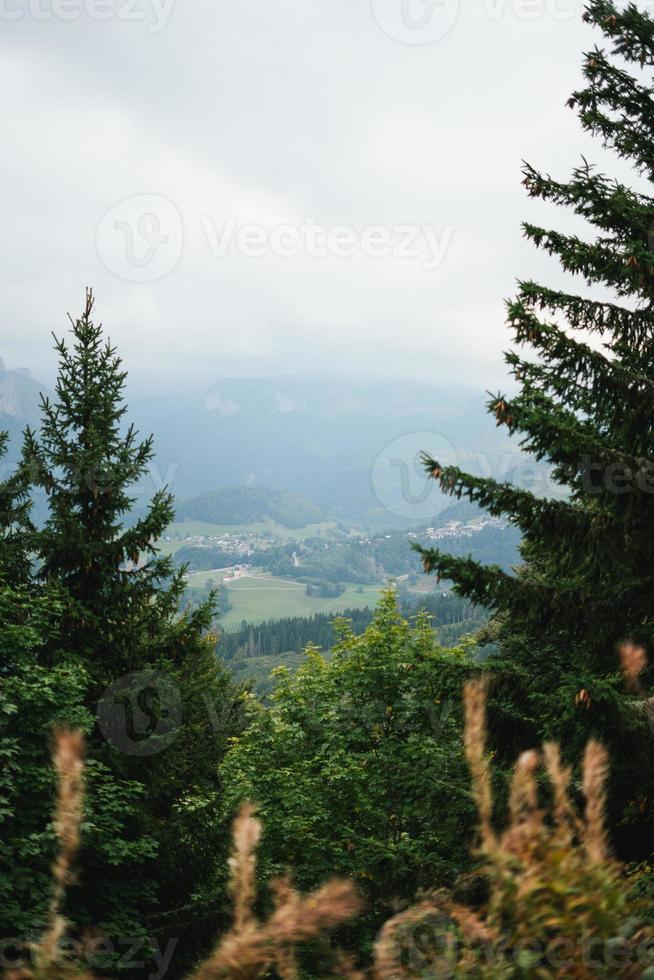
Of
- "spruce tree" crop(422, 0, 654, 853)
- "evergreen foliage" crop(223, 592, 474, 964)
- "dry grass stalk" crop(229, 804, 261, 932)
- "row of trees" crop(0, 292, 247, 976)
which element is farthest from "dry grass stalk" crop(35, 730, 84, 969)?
"evergreen foliage" crop(223, 592, 474, 964)

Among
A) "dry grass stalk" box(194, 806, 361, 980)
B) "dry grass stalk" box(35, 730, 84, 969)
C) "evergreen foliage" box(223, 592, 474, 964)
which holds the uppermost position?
"dry grass stalk" box(35, 730, 84, 969)

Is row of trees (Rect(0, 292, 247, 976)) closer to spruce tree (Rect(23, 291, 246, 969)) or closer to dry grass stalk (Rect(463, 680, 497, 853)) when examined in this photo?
spruce tree (Rect(23, 291, 246, 969))

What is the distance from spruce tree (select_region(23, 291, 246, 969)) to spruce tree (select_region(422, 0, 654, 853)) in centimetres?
690

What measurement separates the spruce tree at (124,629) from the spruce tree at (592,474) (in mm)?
6902

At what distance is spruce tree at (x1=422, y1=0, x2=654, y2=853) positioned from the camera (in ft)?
18.2

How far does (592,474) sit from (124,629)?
8.80 metres

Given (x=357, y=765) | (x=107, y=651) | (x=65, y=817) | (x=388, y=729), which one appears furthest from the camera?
(x=388, y=729)

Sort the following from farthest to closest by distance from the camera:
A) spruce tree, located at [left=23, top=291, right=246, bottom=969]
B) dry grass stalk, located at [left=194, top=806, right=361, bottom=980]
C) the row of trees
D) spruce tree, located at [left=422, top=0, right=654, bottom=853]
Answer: spruce tree, located at [left=23, top=291, right=246, bottom=969] → the row of trees → spruce tree, located at [left=422, top=0, right=654, bottom=853] → dry grass stalk, located at [left=194, top=806, right=361, bottom=980]

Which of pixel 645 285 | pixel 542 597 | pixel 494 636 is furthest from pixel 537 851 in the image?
pixel 494 636

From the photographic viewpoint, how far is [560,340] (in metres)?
5.86

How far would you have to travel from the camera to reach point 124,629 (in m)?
11.3

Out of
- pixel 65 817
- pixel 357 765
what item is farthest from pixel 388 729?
pixel 65 817

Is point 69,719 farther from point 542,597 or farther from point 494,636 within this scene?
point 494,636

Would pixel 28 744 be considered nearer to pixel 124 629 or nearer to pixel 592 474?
pixel 124 629
